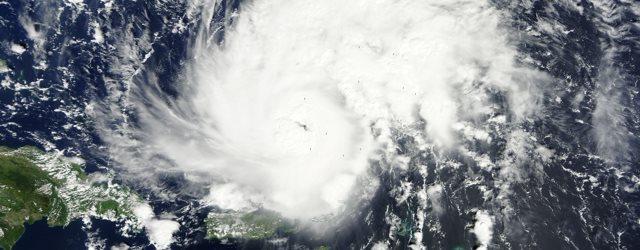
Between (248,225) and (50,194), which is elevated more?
(50,194)

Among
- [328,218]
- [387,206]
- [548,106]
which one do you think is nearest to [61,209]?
[328,218]

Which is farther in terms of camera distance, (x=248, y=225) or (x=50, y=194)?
(x=248, y=225)

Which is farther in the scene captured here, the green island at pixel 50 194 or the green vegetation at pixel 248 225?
the green vegetation at pixel 248 225

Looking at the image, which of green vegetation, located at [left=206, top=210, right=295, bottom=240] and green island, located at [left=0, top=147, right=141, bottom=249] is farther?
green vegetation, located at [left=206, top=210, right=295, bottom=240]

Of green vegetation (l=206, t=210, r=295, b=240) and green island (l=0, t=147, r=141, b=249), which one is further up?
green island (l=0, t=147, r=141, b=249)

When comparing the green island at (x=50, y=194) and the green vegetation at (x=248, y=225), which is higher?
the green island at (x=50, y=194)

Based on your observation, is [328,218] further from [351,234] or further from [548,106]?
[548,106]
